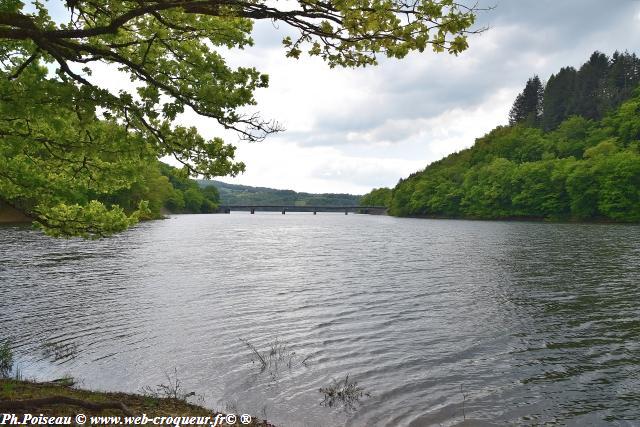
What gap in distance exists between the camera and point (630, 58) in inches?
7229

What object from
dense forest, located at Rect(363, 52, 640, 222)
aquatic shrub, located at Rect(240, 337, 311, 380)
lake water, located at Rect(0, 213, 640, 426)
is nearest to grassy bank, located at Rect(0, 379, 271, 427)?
lake water, located at Rect(0, 213, 640, 426)

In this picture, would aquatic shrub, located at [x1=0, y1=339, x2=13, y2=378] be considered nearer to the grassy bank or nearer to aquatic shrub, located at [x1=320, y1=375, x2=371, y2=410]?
the grassy bank

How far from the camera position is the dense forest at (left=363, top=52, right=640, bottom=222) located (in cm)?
11422

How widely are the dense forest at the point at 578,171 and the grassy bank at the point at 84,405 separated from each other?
121m

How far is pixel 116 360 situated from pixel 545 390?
13.5 meters

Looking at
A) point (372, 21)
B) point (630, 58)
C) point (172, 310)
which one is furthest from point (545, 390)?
point (630, 58)

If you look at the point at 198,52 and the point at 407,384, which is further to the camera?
the point at 407,384

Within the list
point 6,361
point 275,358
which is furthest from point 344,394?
point 6,361

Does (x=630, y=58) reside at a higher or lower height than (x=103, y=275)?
higher

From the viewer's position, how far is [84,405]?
8562 mm

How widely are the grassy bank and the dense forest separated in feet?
398

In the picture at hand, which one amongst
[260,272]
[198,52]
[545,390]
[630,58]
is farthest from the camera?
[630,58]

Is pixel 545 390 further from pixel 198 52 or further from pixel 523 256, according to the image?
pixel 523 256

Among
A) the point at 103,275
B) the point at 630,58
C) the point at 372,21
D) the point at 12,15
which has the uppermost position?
the point at 630,58
